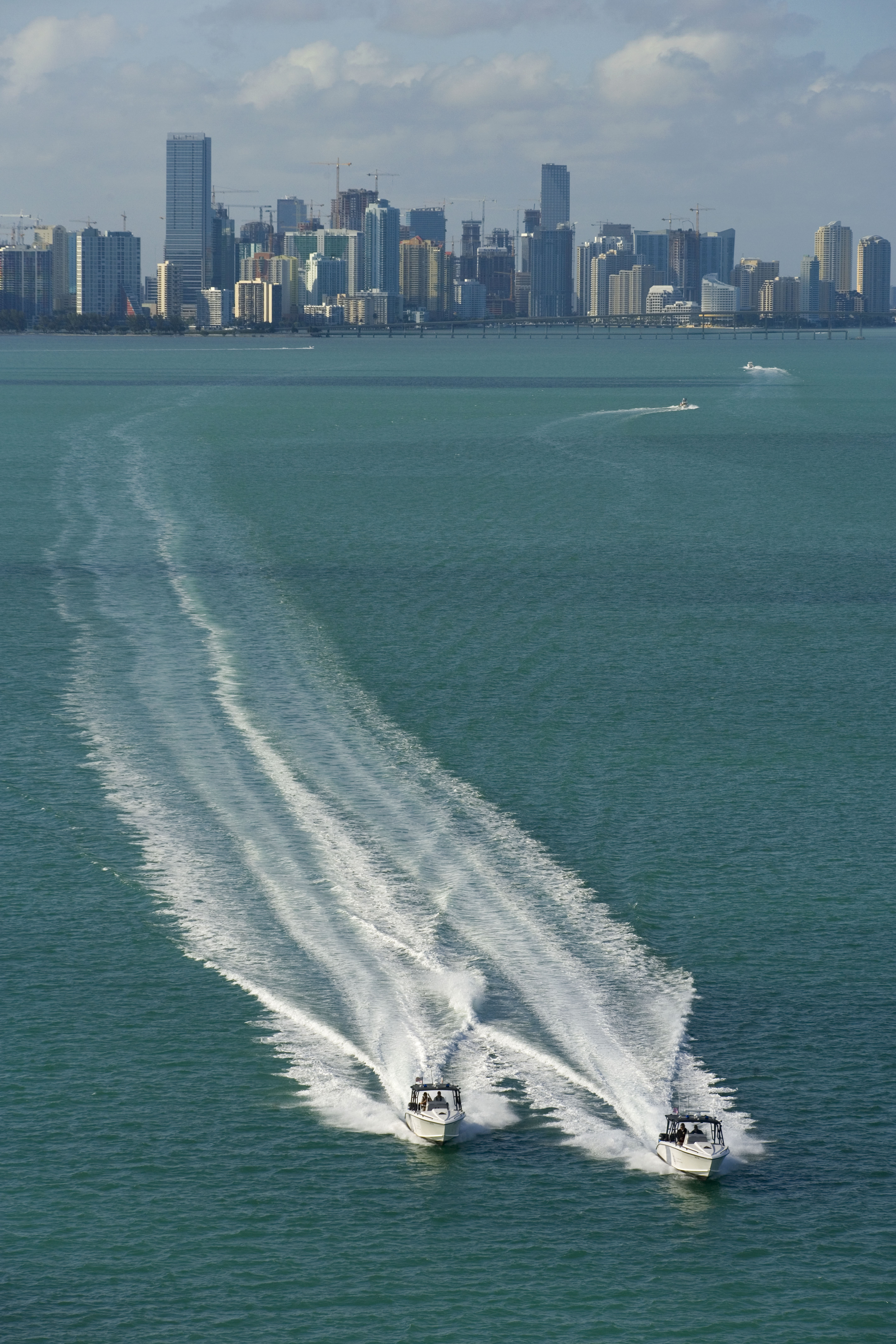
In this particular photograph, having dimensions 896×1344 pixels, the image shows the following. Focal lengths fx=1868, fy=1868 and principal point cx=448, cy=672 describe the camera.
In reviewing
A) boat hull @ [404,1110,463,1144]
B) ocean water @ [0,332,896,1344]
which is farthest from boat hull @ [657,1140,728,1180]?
boat hull @ [404,1110,463,1144]

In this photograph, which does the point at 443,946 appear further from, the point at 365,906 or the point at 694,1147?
the point at 694,1147

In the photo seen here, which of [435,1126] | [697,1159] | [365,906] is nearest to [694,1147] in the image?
[697,1159]

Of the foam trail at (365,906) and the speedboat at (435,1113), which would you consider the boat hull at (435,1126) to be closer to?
the speedboat at (435,1113)

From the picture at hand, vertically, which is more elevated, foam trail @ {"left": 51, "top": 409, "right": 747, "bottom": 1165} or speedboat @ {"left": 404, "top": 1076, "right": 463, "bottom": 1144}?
foam trail @ {"left": 51, "top": 409, "right": 747, "bottom": 1165}

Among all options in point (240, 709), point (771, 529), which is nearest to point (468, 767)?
point (240, 709)

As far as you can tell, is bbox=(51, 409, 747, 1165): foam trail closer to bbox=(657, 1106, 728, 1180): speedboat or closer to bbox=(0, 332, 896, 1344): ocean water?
bbox=(0, 332, 896, 1344): ocean water

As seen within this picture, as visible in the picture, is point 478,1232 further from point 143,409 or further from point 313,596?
point 143,409

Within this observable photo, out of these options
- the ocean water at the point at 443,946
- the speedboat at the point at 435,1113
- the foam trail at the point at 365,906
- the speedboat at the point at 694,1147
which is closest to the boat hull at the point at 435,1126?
the speedboat at the point at 435,1113
